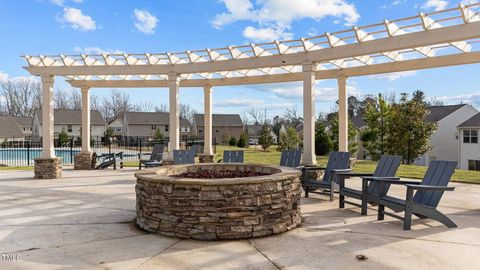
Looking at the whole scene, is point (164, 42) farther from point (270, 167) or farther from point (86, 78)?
point (270, 167)

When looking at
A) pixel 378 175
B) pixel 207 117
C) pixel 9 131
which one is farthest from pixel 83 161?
pixel 9 131

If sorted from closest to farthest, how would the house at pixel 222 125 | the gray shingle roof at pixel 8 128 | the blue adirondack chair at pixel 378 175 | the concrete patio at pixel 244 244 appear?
the concrete patio at pixel 244 244 < the blue adirondack chair at pixel 378 175 < the gray shingle roof at pixel 8 128 < the house at pixel 222 125

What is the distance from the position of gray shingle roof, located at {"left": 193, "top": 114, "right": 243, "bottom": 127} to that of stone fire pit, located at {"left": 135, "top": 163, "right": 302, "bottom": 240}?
4564 cm

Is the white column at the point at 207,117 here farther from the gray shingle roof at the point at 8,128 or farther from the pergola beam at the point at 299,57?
the gray shingle roof at the point at 8,128

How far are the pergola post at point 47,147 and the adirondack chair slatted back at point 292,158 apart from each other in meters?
7.49

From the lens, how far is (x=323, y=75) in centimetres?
1123

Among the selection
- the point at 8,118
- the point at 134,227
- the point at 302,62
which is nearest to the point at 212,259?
the point at 134,227

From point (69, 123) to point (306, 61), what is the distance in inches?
1668

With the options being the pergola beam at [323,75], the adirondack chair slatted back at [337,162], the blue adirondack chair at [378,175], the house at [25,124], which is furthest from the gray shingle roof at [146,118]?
the blue adirondack chair at [378,175]

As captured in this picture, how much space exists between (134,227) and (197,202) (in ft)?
4.23

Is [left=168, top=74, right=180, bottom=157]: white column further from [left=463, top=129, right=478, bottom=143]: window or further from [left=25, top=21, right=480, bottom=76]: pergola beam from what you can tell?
[left=463, top=129, right=478, bottom=143]: window

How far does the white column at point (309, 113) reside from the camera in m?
9.03

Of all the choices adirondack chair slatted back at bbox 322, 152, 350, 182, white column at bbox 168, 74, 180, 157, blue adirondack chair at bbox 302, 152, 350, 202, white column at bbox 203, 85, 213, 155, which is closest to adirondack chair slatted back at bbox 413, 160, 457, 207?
blue adirondack chair at bbox 302, 152, 350, 202

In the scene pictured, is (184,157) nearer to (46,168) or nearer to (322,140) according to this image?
(46,168)
